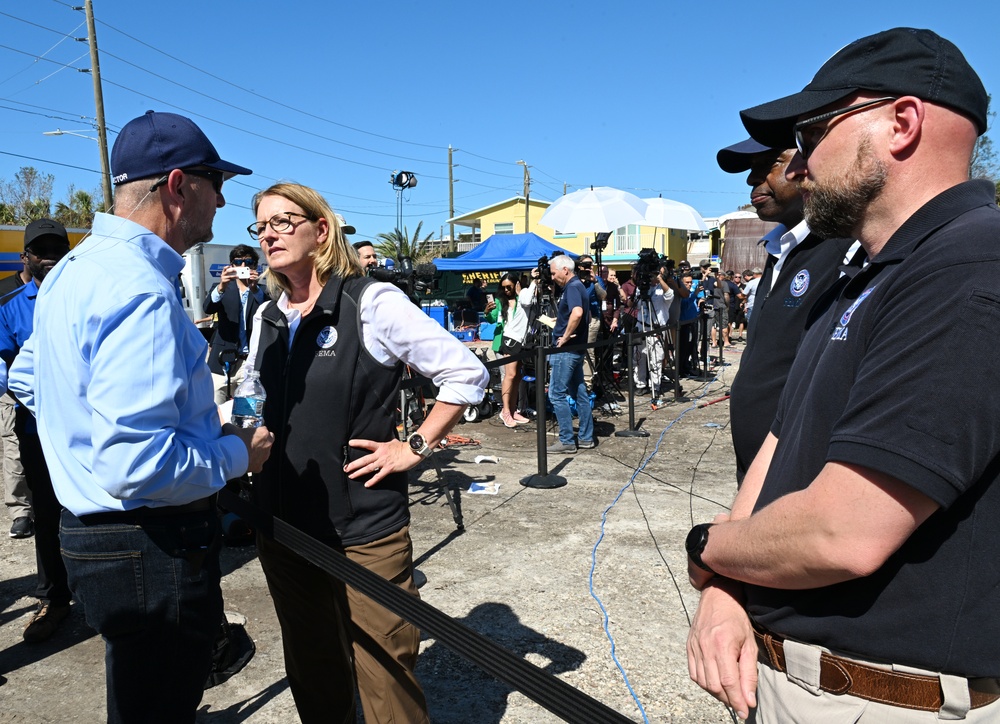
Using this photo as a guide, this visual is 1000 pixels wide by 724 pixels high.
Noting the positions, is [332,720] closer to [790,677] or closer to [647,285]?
[790,677]

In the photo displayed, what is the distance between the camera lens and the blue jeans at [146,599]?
1850 millimetres

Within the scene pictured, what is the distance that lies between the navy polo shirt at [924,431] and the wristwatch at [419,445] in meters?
1.40

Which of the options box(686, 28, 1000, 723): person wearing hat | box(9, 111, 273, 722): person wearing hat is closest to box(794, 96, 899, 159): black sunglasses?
box(686, 28, 1000, 723): person wearing hat

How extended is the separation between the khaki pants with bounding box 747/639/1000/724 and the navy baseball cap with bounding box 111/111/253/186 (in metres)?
1.90

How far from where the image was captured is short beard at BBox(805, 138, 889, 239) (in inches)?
50.1

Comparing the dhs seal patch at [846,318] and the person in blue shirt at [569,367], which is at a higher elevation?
the dhs seal patch at [846,318]

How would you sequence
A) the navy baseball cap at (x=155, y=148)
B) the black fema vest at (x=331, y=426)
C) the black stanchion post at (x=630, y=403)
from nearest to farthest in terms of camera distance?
the navy baseball cap at (x=155, y=148)
the black fema vest at (x=331, y=426)
the black stanchion post at (x=630, y=403)

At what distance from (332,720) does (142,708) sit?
0.91 metres

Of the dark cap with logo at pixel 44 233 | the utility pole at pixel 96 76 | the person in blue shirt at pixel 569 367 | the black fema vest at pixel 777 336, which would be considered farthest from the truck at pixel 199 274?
the black fema vest at pixel 777 336

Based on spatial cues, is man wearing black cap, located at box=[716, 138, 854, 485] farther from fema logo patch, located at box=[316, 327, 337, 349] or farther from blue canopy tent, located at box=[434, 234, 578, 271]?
blue canopy tent, located at box=[434, 234, 578, 271]

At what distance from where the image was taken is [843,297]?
138cm

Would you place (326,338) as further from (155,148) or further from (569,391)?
(569,391)

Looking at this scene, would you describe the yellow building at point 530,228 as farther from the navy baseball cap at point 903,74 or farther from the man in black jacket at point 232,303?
the navy baseball cap at point 903,74

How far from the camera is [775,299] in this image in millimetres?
2787
